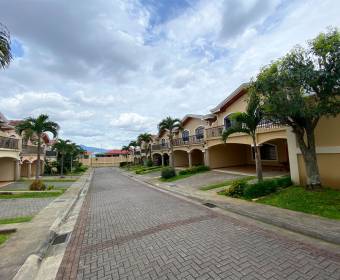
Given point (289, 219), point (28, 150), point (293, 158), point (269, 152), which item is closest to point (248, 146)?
point (269, 152)

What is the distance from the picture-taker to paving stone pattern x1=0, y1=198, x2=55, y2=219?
9234 mm

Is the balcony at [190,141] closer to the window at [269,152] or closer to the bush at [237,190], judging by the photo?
the window at [269,152]

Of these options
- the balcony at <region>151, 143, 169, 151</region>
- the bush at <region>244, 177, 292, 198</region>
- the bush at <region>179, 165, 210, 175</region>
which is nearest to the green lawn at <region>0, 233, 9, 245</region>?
the bush at <region>244, 177, 292, 198</region>

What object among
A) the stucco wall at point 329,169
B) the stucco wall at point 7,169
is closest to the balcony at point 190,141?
the stucco wall at point 329,169

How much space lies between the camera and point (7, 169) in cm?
2312

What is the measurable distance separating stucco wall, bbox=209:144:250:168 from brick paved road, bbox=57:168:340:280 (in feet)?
49.4

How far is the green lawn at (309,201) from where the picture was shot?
7.43 metres

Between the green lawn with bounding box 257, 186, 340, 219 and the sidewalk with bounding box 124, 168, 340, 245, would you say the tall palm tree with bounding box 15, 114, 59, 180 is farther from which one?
the green lawn with bounding box 257, 186, 340, 219

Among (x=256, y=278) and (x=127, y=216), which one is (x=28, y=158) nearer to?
(x=127, y=216)

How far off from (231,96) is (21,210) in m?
18.2

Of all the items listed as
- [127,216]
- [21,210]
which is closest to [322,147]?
[127,216]

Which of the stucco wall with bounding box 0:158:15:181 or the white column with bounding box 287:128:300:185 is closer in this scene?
the white column with bounding box 287:128:300:185

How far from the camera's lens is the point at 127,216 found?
28.0ft

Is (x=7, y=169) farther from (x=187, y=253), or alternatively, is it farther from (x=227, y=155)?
(x=187, y=253)
